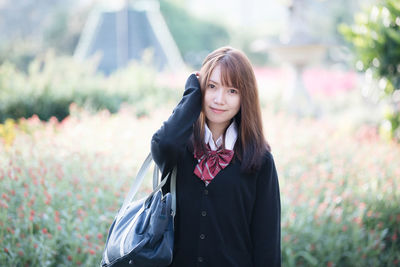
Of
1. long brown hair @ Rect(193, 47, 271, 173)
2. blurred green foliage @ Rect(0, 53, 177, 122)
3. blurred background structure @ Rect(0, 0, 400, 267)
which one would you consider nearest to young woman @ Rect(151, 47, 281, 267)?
long brown hair @ Rect(193, 47, 271, 173)

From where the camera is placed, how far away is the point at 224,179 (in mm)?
1760

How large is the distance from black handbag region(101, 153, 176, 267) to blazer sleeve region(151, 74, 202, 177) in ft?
0.36

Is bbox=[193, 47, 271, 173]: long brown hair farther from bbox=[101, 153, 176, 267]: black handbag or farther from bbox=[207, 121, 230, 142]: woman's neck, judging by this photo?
bbox=[101, 153, 176, 267]: black handbag

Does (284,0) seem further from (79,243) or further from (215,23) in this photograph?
(215,23)

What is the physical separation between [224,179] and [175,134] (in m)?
0.32

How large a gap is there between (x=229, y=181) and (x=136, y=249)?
51 cm

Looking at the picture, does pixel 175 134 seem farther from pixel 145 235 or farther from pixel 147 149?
pixel 147 149

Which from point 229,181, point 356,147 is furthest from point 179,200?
point 356,147

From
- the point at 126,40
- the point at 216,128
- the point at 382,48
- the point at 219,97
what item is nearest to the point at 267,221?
the point at 216,128

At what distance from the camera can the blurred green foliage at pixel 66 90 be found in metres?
6.36

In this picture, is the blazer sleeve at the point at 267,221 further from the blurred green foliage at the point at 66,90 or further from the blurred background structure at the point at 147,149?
the blurred green foliage at the point at 66,90

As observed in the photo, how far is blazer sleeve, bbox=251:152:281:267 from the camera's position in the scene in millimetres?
1772

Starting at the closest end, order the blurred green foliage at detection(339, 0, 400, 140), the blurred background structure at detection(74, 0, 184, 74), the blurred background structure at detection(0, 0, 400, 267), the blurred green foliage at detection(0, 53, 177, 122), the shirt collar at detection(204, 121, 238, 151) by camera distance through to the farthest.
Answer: the shirt collar at detection(204, 121, 238, 151) → the blurred background structure at detection(0, 0, 400, 267) → the blurred green foliage at detection(339, 0, 400, 140) → the blurred green foliage at detection(0, 53, 177, 122) → the blurred background structure at detection(74, 0, 184, 74)

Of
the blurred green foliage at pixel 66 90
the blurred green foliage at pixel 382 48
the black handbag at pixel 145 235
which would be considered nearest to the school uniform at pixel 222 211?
the black handbag at pixel 145 235
